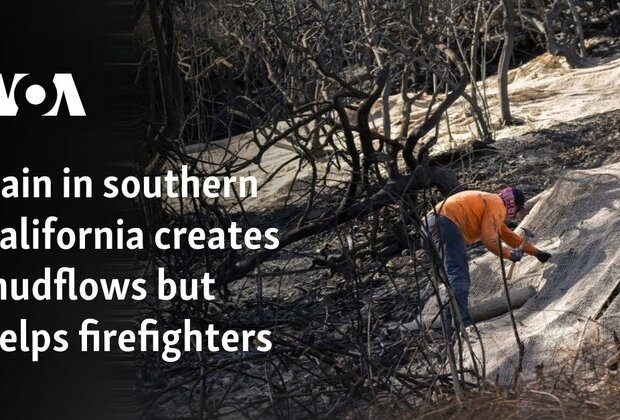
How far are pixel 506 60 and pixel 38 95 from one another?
9.67m

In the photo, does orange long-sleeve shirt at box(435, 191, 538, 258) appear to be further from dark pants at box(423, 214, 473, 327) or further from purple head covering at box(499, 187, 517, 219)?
purple head covering at box(499, 187, 517, 219)

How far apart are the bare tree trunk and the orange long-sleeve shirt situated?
4.84 meters

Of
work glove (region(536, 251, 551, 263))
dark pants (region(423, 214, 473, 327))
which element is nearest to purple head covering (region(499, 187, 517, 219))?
work glove (region(536, 251, 551, 263))

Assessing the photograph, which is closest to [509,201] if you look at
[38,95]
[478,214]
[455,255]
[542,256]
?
[478,214]

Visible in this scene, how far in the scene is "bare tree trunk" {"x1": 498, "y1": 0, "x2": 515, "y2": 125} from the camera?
13758 mm

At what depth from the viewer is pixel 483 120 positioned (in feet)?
45.8

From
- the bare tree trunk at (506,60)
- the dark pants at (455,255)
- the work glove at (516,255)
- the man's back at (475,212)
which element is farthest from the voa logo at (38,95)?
the bare tree trunk at (506,60)

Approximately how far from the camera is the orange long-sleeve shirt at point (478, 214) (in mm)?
9250

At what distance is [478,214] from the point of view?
9312 mm

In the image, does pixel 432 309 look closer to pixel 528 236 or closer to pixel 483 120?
pixel 528 236

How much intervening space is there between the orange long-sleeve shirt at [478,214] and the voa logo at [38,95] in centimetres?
446

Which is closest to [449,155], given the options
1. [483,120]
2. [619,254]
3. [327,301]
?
[483,120]

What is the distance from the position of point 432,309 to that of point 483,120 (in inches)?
189

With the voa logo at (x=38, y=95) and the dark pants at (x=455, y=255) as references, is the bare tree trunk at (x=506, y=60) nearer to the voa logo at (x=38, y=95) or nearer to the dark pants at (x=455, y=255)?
the dark pants at (x=455, y=255)
